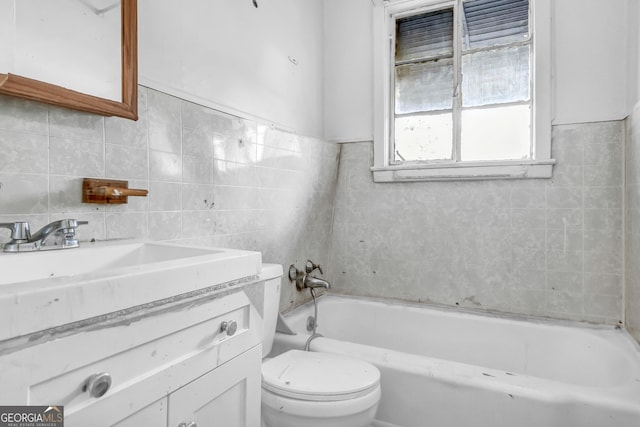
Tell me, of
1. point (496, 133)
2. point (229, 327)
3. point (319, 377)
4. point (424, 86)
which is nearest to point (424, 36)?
point (424, 86)

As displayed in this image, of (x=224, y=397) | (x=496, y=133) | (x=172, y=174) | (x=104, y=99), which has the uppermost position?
(x=496, y=133)

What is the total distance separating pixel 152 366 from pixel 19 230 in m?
0.51

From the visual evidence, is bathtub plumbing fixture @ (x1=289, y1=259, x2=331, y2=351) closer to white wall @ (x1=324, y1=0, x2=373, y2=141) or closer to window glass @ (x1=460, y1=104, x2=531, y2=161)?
white wall @ (x1=324, y1=0, x2=373, y2=141)

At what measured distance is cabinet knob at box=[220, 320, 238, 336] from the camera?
0.86 m

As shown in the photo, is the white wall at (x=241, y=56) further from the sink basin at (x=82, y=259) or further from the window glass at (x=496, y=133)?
the window glass at (x=496, y=133)

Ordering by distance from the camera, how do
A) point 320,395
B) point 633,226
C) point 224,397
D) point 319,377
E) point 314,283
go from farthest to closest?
point 314,283, point 633,226, point 319,377, point 320,395, point 224,397

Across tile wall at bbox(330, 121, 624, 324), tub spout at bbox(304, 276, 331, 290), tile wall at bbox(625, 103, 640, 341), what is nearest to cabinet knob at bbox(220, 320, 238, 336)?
tub spout at bbox(304, 276, 331, 290)

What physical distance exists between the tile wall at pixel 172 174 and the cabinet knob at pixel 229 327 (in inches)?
21.5

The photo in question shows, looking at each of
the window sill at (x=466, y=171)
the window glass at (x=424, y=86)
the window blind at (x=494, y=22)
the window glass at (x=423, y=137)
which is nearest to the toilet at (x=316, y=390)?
the window sill at (x=466, y=171)

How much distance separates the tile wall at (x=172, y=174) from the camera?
3.14ft

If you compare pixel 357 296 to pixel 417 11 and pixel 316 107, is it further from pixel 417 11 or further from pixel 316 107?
pixel 417 11

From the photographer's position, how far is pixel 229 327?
87cm

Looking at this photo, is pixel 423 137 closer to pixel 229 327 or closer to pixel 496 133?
pixel 496 133

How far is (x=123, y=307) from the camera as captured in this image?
0.63 m
